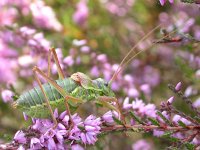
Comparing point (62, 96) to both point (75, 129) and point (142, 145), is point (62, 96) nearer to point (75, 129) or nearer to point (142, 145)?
point (75, 129)

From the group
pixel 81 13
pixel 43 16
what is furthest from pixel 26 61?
pixel 81 13

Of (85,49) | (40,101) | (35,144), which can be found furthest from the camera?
(85,49)

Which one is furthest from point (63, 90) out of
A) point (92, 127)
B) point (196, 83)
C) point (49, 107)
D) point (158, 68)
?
point (158, 68)

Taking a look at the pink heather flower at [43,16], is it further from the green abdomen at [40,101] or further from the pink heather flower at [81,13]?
the green abdomen at [40,101]

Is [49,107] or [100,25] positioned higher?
[100,25]

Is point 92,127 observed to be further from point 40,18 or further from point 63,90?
point 40,18

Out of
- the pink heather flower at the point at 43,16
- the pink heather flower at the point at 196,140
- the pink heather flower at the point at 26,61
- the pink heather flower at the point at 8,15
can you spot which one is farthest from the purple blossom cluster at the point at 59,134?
the pink heather flower at the point at 8,15
